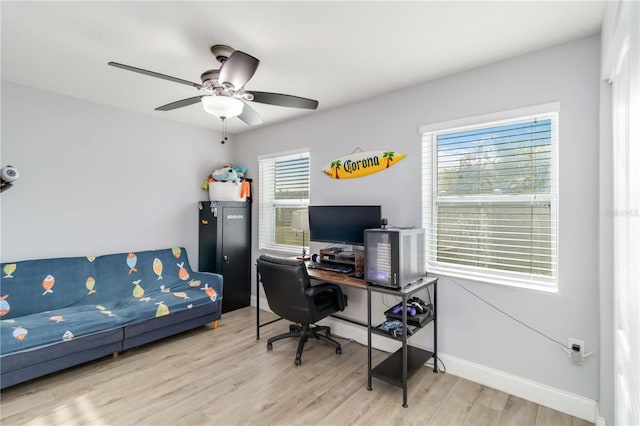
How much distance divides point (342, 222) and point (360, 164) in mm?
615

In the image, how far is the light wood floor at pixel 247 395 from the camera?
1.99m

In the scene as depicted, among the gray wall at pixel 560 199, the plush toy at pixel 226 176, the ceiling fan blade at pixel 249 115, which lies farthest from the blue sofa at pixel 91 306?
the gray wall at pixel 560 199

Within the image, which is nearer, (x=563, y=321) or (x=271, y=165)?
(x=563, y=321)

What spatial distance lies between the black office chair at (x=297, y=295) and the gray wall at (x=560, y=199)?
22.2 inches

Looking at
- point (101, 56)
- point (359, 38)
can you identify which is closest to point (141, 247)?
point (101, 56)

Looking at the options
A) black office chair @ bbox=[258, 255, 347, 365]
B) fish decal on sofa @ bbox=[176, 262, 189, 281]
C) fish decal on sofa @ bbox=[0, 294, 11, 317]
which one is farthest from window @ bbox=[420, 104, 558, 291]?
fish decal on sofa @ bbox=[0, 294, 11, 317]

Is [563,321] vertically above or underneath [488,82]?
underneath

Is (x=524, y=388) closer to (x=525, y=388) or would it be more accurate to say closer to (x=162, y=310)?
(x=525, y=388)

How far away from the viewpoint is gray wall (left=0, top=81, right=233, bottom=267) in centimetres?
285

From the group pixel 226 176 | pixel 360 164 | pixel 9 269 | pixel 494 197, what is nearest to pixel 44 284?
pixel 9 269

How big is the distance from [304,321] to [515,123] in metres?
2.30

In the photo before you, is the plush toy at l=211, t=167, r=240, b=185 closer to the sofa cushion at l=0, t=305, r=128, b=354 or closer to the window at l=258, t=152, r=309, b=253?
the window at l=258, t=152, r=309, b=253

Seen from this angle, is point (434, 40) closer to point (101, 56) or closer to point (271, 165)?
point (101, 56)

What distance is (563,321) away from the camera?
207cm
